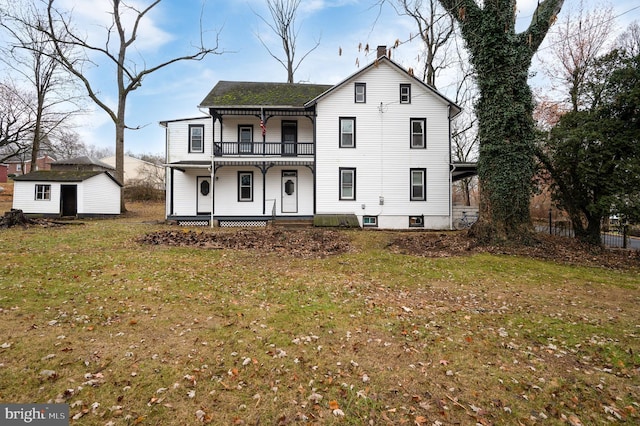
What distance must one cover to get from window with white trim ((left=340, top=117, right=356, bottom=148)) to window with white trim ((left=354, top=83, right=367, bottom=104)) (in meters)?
1.19

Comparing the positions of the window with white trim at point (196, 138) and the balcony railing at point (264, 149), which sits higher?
the window with white trim at point (196, 138)

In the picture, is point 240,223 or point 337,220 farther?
point 240,223

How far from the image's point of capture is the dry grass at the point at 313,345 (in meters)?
3.19

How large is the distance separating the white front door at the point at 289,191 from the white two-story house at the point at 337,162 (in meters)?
0.06

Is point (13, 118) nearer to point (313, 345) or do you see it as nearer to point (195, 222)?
point (195, 222)

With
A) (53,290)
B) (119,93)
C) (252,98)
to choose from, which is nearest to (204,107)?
(252,98)

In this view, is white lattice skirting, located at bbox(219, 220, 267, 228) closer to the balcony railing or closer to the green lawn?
the balcony railing

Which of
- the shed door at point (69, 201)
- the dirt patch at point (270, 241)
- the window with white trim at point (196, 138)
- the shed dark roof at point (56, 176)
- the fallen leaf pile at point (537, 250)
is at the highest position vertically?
the window with white trim at point (196, 138)

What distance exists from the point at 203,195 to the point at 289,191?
560 centimetres

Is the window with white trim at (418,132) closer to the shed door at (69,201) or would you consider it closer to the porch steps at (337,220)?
the porch steps at (337,220)

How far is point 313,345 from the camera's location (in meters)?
4.48

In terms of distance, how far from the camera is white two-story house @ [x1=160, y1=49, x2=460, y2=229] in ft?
60.6

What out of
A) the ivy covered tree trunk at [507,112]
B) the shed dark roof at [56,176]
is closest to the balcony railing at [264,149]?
the ivy covered tree trunk at [507,112]

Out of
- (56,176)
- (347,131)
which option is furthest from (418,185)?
(56,176)
